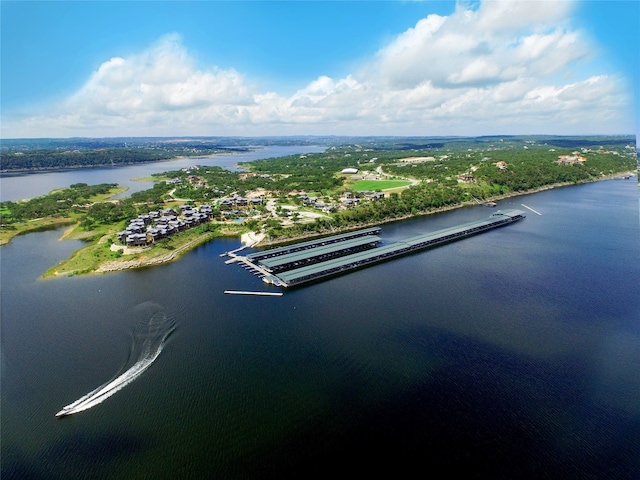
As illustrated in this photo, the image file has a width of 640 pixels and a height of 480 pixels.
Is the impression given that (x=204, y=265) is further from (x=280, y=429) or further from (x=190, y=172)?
(x=190, y=172)

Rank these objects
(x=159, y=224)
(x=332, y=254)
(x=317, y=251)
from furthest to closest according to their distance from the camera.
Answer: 1. (x=159, y=224)
2. (x=332, y=254)
3. (x=317, y=251)

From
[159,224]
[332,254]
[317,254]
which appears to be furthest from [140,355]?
[159,224]

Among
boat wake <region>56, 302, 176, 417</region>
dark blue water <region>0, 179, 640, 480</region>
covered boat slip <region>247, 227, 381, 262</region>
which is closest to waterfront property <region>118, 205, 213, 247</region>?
dark blue water <region>0, 179, 640, 480</region>

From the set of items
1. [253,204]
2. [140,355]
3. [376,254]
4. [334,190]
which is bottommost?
[140,355]

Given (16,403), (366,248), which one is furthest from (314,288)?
(16,403)

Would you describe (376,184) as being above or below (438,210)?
above

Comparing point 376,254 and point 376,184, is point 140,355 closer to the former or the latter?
point 376,254
